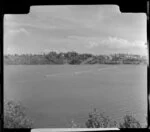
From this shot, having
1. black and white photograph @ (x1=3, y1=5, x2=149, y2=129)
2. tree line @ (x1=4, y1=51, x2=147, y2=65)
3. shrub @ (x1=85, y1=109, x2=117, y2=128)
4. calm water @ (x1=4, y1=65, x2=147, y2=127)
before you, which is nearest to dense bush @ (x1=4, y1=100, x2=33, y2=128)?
shrub @ (x1=85, y1=109, x2=117, y2=128)

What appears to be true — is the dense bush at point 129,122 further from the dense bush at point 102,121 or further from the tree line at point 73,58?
the tree line at point 73,58

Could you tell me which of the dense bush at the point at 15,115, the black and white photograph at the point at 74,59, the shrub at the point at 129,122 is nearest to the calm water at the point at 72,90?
the black and white photograph at the point at 74,59

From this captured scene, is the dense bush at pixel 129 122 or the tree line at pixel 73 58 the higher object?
the tree line at pixel 73 58

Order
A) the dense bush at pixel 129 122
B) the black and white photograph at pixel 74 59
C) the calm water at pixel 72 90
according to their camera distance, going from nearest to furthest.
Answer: the dense bush at pixel 129 122, the calm water at pixel 72 90, the black and white photograph at pixel 74 59

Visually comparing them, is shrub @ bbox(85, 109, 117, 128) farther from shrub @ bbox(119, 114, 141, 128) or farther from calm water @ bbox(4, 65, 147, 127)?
calm water @ bbox(4, 65, 147, 127)

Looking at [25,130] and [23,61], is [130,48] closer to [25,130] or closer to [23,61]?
[23,61]

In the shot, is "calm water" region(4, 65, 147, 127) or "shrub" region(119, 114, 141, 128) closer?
"shrub" region(119, 114, 141, 128)

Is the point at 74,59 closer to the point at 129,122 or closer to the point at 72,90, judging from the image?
the point at 72,90

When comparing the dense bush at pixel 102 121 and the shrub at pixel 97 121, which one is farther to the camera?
the shrub at pixel 97 121
